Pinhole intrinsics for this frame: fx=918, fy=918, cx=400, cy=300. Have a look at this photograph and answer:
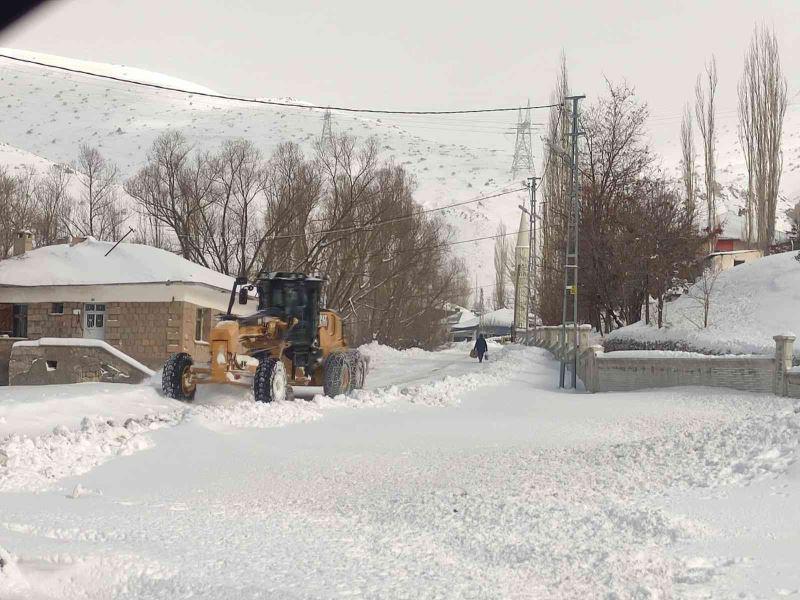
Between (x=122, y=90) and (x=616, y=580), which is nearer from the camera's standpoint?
(x=616, y=580)

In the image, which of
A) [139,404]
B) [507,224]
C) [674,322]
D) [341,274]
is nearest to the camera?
[139,404]

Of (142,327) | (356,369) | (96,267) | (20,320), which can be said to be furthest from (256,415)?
(20,320)

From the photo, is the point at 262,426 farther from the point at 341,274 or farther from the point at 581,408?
the point at 341,274

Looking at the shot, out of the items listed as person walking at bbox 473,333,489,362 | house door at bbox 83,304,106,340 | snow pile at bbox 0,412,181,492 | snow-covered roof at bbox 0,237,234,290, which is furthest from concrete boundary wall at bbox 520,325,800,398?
house door at bbox 83,304,106,340

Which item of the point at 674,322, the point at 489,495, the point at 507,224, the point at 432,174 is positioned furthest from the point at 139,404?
the point at 432,174

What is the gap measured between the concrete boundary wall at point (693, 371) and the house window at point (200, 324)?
1549cm

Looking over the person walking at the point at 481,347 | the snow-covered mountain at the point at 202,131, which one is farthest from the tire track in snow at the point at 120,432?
the snow-covered mountain at the point at 202,131

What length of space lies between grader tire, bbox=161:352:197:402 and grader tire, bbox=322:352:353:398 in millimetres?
2852

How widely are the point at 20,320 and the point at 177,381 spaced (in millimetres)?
20076

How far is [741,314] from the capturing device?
28.3 metres

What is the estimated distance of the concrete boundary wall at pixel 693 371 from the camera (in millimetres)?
19281

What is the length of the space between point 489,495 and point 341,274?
35751mm

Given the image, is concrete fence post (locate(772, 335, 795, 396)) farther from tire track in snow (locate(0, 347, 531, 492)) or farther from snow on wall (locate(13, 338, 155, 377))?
snow on wall (locate(13, 338, 155, 377))

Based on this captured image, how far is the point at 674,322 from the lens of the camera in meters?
30.6
